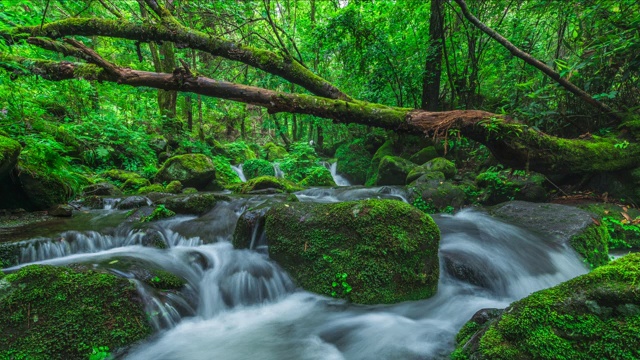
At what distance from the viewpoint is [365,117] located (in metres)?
5.12

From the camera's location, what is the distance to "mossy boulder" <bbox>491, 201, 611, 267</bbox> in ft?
15.3

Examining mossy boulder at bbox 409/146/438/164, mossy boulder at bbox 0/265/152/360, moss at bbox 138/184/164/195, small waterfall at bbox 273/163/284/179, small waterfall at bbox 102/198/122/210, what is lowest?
mossy boulder at bbox 0/265/152/360

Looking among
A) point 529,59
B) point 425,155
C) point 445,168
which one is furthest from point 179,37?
point 425,155

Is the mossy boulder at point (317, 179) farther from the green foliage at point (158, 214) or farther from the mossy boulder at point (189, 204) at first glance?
the green foliage at point (158, 214)

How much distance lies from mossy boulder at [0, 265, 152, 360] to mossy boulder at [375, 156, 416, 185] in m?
8.50

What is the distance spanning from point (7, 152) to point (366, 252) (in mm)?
5365

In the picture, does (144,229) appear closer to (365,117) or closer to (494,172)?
(365,117)

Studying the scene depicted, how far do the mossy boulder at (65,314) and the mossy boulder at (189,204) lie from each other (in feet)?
11.9

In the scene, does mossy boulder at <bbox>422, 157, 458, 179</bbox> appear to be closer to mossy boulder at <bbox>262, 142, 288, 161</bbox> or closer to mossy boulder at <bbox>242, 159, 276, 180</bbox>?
mossy boulder at <bbox>242, 159, 276, 180</bbox>

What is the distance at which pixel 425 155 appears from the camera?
10688 mm

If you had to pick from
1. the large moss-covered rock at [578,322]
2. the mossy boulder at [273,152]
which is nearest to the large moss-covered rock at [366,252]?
the large moss-covered rock at [578,322]

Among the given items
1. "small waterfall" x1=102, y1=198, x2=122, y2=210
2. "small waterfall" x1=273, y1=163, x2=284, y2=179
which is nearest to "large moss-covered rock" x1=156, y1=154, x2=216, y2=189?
"small waterfall" x1=102, y1=198, x2=122, y2=210

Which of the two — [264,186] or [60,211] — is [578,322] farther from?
[264,186]

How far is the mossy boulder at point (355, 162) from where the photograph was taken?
1351 centimetres
